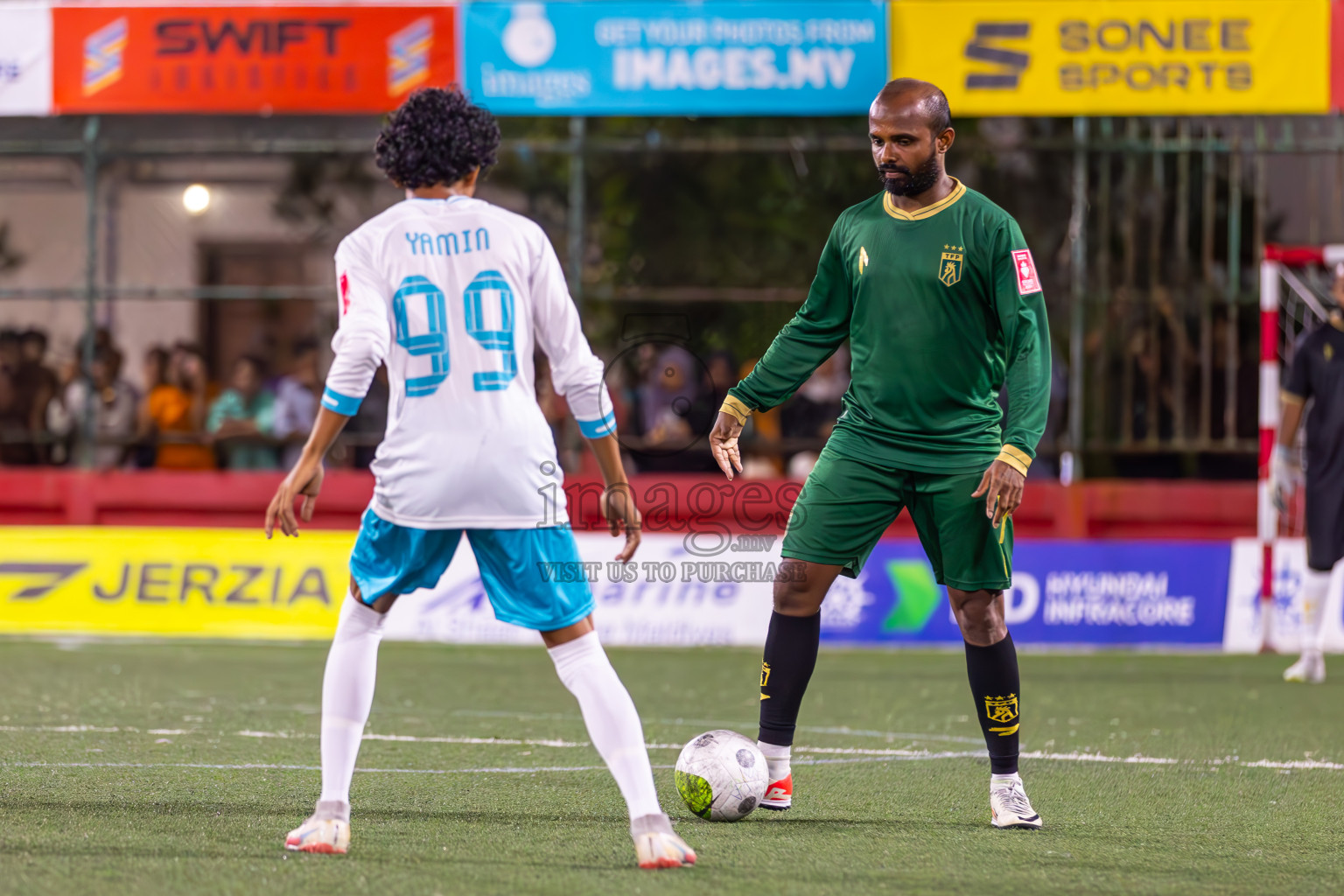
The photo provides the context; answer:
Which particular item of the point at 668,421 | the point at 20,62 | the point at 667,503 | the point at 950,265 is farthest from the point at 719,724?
the point at 20,62

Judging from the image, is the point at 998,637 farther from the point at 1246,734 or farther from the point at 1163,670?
the point at 1163,670

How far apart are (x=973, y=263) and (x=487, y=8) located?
8.63 meters

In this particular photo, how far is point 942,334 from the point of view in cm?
509

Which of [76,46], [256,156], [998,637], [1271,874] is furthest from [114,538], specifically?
[1271,874]

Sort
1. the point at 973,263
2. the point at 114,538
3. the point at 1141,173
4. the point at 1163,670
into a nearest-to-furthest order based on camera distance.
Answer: the point at 973,263, the point at 1163,670, the point at 114,538, the point at 1141,173

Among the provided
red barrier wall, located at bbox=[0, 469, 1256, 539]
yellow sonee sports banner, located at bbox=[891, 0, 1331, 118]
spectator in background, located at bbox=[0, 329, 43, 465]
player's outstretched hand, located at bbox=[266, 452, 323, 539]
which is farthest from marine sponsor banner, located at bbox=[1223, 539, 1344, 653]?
spectator in background, located at bbox=[0, 329, 43, 465]

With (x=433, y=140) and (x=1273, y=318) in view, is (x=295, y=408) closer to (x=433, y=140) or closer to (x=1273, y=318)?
(x=1273, y=318)

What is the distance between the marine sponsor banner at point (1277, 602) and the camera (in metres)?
11.4

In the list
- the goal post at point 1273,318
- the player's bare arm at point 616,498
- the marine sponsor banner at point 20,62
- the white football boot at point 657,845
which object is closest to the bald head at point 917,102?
the player's bare arm at point 616,498

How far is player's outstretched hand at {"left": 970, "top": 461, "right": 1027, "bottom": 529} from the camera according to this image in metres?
4.82

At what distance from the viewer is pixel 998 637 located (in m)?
5.18

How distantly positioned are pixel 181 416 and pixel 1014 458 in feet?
36.1

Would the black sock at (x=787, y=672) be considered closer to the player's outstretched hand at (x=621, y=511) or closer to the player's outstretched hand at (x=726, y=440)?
the player's outstretched hand at (x=726, y=440)

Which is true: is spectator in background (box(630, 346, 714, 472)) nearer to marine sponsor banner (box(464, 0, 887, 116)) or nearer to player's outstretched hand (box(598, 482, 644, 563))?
marine sponsor banner (box(464, 0, 887, 116))
